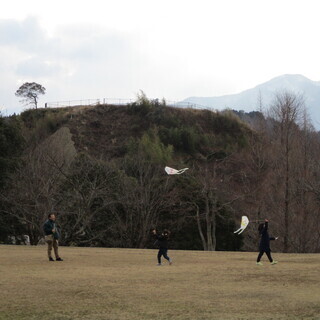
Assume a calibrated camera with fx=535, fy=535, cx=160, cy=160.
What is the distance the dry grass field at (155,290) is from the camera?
10.1m

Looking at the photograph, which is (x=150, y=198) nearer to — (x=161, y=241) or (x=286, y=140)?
(x=286, y=140)

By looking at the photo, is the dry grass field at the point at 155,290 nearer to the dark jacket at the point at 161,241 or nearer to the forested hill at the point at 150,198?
the dark jacket at the point at 161,241

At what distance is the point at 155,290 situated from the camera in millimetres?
12641

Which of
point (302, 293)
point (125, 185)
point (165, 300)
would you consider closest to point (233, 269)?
point (302, 293)

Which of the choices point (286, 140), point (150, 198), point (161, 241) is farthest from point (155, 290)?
point (150, 198)

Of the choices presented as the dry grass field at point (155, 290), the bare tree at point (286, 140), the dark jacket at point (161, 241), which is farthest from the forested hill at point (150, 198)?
the dry grass field at point (155, 290)

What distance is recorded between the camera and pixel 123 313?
1008cm

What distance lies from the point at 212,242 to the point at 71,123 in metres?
41.0

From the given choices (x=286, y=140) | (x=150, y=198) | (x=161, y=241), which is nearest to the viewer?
(x=161, y=241)

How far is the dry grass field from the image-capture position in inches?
399

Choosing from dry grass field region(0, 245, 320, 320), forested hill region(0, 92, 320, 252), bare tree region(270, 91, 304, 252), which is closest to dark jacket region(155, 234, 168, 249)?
dry grass field region(0, 245, 320, 320)

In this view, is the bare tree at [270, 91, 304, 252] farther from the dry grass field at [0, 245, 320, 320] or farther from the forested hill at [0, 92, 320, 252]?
the dry grass field at [0, 245, 320, 320]

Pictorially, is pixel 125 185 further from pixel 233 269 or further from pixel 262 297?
pixel 262 297

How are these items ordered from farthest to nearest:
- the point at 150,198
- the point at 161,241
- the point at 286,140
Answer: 1. the point at 150,198
2. the point at 286,140
3. the point at 161,241
